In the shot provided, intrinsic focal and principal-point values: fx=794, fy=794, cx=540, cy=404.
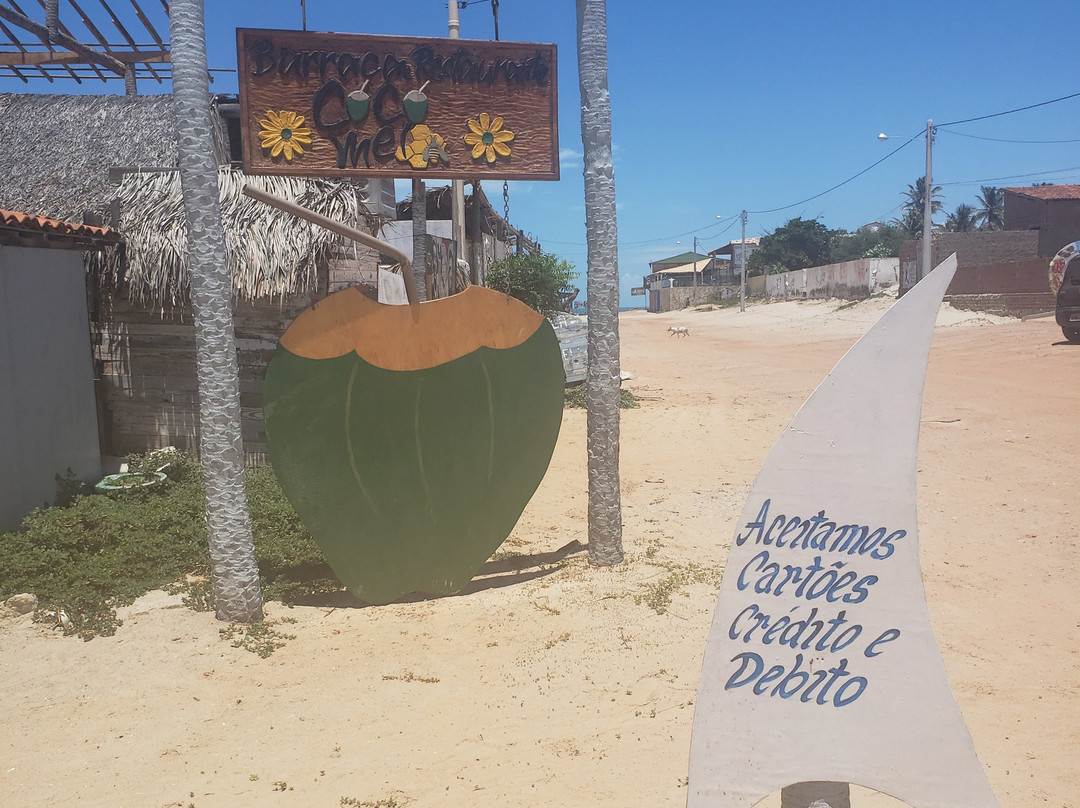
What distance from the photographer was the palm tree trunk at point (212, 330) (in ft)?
14.0

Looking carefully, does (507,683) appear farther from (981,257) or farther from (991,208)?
(991,208)

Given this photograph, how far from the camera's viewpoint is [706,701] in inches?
77.6

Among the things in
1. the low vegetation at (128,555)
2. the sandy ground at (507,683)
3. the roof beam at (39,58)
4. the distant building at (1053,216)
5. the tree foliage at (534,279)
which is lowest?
the sandy ground at (507,683)

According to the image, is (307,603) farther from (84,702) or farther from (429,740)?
(429,740)

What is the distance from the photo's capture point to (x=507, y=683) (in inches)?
155

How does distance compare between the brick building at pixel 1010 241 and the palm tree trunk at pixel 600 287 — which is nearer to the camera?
the palm tree trunk at pixel 600 287

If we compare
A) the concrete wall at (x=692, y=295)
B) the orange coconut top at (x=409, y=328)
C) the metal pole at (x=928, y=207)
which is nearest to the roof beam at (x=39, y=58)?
the orange coconut top at (x=409, y=328)

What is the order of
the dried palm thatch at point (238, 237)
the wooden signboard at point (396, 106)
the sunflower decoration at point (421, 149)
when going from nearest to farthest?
the wooden signboard at point (396, 106) < the sunflower decoration at point (421, 149) < the dried palm thatch at point (238, 237)

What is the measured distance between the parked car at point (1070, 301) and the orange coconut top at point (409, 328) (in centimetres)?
1484

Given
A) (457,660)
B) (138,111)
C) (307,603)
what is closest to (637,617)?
(457,660)

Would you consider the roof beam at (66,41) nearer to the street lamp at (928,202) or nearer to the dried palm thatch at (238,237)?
the dried palm thatch at (238,237)

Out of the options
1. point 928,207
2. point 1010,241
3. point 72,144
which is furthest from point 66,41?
point 1010,241

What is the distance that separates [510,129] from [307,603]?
3322 millimetres

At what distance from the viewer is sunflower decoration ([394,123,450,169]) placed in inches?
202
